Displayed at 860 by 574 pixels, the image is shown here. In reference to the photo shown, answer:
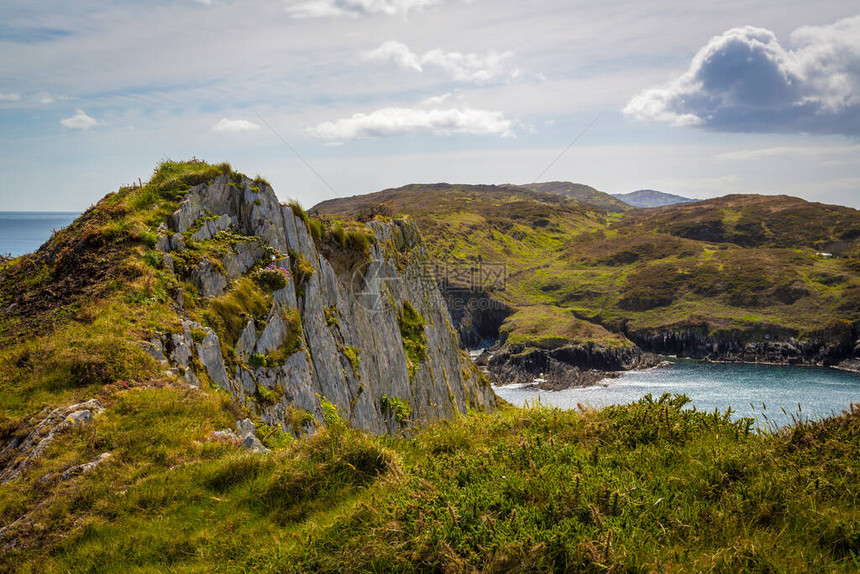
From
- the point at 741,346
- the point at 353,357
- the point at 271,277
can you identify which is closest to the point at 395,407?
the point at 353,357

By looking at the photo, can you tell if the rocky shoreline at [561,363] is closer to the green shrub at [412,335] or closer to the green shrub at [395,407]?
the green shrub at [412,335]

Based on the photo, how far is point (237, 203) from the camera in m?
20.6

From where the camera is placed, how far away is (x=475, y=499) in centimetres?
526

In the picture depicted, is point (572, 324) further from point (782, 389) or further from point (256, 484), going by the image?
point (256, 484)

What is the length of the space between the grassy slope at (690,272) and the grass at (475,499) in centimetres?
10604

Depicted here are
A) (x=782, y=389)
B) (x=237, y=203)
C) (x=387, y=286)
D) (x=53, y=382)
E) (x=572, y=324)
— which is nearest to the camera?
(x=53, y=382)

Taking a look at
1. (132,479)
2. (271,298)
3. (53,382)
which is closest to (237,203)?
(271,298)

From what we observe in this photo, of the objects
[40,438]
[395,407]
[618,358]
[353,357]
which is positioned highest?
[40,438]

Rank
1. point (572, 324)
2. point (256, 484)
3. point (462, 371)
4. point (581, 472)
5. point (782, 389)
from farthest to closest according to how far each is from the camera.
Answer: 1. point (572, 324)
2. point (782, 389)
3. point (462, 371)
4. point (256, 484)
5. point (581, 472)

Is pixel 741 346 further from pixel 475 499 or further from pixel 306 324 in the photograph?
pixel 475 499

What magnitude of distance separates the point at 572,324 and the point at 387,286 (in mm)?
94706

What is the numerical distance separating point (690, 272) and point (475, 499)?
6207 inches

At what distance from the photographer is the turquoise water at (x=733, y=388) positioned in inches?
2901

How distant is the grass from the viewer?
4.57 m
